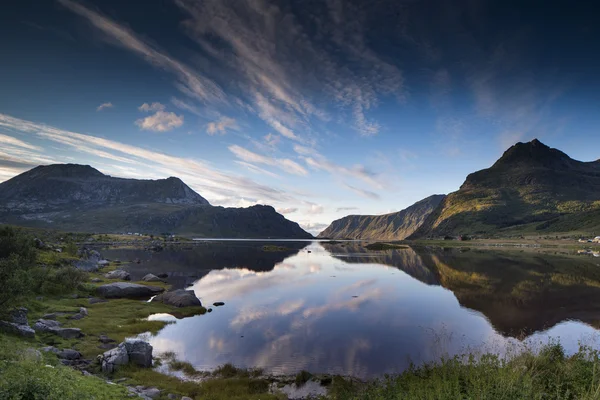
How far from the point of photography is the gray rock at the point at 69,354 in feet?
82.4

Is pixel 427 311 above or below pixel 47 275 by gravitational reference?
above

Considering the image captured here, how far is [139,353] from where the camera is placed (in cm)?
2636

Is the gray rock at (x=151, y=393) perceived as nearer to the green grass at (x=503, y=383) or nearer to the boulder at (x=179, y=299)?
the green grass at (x=503, y=383)

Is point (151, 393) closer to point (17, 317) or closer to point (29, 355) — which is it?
point (29, 355)

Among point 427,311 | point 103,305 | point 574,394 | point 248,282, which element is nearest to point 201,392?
point 574,394

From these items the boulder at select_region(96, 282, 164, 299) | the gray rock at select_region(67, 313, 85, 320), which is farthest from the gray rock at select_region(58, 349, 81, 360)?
the boulder at select_region(96, 282, 164, 299)

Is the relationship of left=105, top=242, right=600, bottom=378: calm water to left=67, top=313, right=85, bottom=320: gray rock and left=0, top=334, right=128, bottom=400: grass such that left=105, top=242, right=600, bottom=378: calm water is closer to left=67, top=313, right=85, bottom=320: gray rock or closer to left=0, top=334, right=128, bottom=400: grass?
left=67, top=313, right=85, bottom=320: gray rock

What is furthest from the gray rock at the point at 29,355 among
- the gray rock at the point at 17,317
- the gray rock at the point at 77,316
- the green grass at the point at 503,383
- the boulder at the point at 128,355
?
the gray rock at the point at 77,316

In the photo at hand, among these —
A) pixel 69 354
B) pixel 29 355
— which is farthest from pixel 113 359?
pixel 29 355

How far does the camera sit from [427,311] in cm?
4875

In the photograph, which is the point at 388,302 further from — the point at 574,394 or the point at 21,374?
the point at 21,374

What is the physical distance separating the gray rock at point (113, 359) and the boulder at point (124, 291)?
36.0 metres

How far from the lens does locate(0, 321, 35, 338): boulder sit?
82.5 ft

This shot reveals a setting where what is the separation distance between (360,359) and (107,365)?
2235 centimetres
